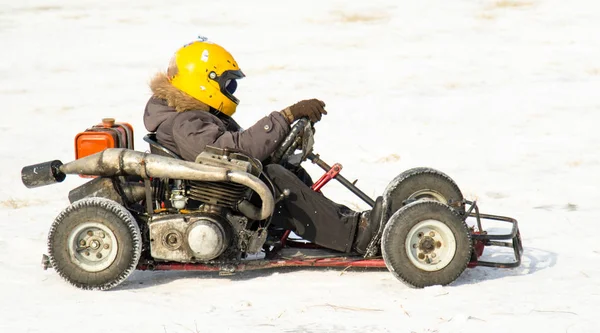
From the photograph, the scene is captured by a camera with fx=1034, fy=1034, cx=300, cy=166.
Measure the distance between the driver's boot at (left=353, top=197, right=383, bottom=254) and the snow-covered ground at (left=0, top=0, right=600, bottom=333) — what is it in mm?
206

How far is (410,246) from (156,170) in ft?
5.54

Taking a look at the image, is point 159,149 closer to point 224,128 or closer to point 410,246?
point 224,128

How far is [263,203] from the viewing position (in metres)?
6.58

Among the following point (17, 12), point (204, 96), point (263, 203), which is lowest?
point (263, 203)

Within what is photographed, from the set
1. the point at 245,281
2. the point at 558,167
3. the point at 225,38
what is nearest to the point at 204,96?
the point at 245,281

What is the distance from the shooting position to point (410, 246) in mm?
6574

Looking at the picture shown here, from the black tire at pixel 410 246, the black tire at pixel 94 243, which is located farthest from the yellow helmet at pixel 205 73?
the black tire at pixel 410 246

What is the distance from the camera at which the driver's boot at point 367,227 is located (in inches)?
269

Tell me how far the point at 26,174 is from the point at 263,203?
1.63m

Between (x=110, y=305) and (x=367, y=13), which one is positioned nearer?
(x=110, y=305)

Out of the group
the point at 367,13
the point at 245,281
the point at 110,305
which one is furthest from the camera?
the point at 367,13

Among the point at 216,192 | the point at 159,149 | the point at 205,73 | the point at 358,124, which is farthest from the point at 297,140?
the point at 358,124

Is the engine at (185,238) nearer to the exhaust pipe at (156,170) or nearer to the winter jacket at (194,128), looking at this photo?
the exhaust pipe at (156,170)

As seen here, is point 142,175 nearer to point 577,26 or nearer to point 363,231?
point 363,231
